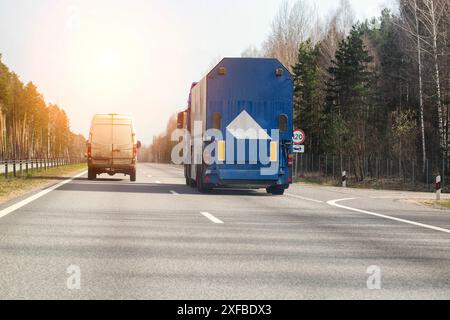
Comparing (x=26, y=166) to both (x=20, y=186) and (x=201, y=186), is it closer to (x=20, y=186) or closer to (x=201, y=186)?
(x=20, y=186)

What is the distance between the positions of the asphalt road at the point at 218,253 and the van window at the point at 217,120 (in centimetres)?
422

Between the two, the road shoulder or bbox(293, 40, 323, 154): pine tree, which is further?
bbox(293, 40, 323, 154): pine tree

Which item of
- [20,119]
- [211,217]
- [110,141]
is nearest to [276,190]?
[211,217]

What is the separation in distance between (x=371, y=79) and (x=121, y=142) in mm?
37437

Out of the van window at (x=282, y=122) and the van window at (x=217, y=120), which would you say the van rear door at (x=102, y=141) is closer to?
the van window at (x=217, y=120)

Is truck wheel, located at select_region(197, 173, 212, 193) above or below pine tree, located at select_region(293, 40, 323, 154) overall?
below

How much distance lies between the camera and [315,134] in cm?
6419

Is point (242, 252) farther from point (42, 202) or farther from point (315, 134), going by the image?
point (315, 134)

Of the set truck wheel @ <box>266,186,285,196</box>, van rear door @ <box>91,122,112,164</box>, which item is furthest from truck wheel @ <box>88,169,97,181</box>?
truck wheel @ <box>266,186,285,196</box>

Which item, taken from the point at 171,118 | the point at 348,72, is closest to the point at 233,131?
the point at 348,72

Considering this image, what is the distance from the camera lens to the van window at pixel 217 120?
16719 millimetres

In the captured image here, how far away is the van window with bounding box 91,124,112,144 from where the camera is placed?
23844mm

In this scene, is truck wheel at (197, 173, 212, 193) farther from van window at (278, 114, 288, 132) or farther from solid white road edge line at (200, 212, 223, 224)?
solid white road edge line at (200, 212, 223, 224)

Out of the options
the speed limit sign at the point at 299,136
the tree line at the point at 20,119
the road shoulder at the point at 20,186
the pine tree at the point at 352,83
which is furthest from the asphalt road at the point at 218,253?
the tree line at the point at 20,119
